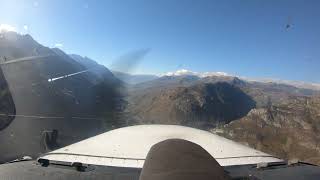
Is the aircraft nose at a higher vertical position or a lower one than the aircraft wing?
higher

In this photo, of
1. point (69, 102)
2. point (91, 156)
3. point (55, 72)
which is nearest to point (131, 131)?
point (91, 156)

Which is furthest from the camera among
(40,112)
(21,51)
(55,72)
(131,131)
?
(21,51)

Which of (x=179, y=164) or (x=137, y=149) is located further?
(x=137, y=149)

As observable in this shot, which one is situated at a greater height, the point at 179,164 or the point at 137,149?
the point at 179,164

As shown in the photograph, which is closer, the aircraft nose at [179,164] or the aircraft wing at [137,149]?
the aircraft nose at [179,164]

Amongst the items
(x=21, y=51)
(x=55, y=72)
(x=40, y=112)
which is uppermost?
(x=21, y=51)

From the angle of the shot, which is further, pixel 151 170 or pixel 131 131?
pixel 131 131

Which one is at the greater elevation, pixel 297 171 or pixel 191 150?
pixel 191 150

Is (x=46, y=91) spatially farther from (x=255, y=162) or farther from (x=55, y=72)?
(x=255, y=162)

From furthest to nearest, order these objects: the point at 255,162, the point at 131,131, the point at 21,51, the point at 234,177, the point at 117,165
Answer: the point at 21,51 → the point at 131,131 → the point at 255,162 → the point at 117,165 → the point at 234,177

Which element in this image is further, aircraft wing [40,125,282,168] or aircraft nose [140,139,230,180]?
aircraft wing [40,125,282,168]

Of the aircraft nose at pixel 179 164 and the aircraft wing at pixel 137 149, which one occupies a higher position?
the aircraft nose at pixel 179 164
